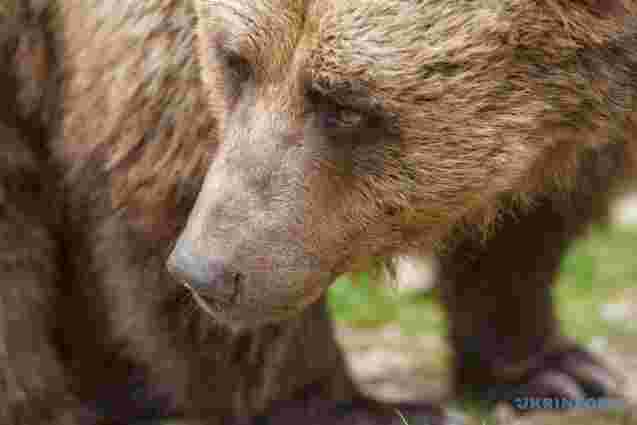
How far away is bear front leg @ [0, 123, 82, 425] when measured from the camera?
14.5 ft

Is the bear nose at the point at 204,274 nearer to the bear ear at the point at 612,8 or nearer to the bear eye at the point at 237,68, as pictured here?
the bear eye at the point at 237,68

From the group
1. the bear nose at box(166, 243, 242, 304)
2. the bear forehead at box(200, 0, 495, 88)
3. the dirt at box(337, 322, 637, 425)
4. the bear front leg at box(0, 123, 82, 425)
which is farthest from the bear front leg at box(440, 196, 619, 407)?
the bear forehead at box(200, 0, 495, 88)

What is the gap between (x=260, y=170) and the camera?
136 inches

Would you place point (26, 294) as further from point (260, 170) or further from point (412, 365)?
point (412, 365)

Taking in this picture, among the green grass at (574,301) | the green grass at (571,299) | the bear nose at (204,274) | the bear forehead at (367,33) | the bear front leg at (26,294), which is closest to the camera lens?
the bear forehead at (367,33)

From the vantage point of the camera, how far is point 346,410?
4.61m

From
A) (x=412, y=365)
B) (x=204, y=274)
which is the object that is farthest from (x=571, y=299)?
(x=204, y=274)

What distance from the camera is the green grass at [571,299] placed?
6.64m

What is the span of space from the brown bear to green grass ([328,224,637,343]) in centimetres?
138

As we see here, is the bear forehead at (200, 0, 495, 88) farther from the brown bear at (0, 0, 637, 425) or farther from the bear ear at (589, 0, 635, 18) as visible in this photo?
the bear ear at (589, 0, 635, 18)

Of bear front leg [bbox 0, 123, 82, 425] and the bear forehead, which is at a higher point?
the bear forehead

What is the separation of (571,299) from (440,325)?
4.94 ft

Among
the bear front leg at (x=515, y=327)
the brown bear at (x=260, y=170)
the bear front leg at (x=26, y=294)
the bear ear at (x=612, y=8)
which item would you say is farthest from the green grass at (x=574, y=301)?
the bear ear at (x=612, y=8)

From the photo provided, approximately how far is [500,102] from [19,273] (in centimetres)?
197
